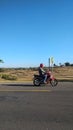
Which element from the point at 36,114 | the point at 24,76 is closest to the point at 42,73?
the point at 36,114

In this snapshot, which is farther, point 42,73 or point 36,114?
point 42,73

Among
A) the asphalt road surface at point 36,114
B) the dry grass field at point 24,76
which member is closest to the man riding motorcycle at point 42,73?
the dry grass field at point 24,76

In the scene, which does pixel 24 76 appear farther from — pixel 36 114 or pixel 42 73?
pixel 36 114

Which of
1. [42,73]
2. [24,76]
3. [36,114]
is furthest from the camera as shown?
[24,76]

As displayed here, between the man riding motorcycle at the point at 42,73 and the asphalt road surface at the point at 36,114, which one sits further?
the man riding motorcycle at the point at 42,73

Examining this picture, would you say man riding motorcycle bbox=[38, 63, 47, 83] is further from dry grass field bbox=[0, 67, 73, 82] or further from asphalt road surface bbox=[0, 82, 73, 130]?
asphalt road surface bbox=[0, 82, 73, 130]

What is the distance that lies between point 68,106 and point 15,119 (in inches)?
125

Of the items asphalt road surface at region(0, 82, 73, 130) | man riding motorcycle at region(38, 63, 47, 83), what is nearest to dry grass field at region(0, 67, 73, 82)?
man riding motorcycle at region(38, 63, 47, 83)

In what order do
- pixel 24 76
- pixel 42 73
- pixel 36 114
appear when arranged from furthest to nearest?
pixel 24 76 → pixel 42 73 → pixel 36 114

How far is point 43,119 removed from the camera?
425 inches

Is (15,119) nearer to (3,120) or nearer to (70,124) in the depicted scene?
(3,120)

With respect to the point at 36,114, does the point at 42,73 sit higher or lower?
higher

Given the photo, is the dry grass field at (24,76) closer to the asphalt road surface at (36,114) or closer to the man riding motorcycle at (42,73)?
the man riding motorcycle at (42,73)

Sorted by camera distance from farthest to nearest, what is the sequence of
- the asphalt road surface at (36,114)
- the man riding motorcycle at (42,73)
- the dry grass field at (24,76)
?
the dry grass field at (24,76), the man riding motorcycle at (42,73), the asphalt road surface at (36,114)
